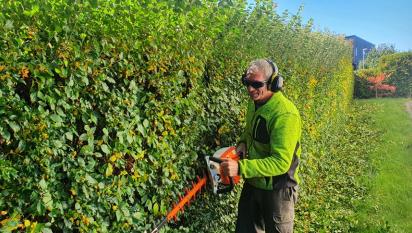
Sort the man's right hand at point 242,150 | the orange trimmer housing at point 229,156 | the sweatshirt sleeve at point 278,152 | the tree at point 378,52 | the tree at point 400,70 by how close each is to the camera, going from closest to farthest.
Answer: the sweatshirt sleeve at point 278,152 < the orange trimmer housing at point 229,156 < the man's right hand at point 242,150 < the tree at point 400,70 < the tree at point 378,52

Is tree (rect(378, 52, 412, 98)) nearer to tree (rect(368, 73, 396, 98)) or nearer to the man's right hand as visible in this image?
tree (rect(368, 73, 396, 98))

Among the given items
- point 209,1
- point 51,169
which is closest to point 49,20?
point 51,169

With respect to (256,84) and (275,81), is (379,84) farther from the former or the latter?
(256,84)

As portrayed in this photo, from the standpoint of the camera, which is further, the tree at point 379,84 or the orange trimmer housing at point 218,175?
the tree at point 379,84

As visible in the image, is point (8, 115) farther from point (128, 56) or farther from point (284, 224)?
point (284, 224)

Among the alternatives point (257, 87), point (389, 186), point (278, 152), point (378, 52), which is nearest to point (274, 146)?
point (278, 152)

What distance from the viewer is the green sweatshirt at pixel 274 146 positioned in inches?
134

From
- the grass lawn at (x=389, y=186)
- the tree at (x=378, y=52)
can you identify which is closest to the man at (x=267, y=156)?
the grass lawn at (x=389, y=186)

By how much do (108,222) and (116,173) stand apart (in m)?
0.31

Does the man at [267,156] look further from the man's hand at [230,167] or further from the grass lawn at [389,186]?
the grass lawn at [389,186]

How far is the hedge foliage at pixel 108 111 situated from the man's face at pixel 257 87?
448 millimetres

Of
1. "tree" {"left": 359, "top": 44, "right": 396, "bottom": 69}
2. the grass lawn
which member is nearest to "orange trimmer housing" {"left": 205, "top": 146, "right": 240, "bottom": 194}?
the grass lawn

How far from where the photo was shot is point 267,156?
369 centimetres

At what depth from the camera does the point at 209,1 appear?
458 cm
